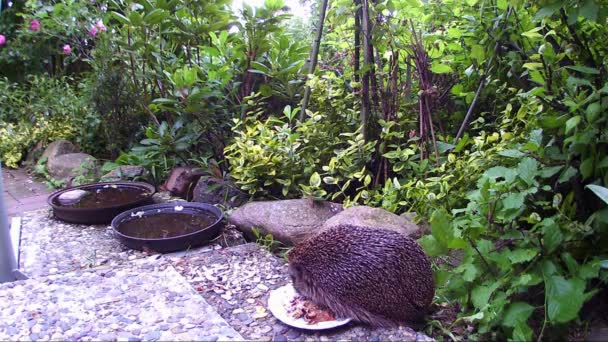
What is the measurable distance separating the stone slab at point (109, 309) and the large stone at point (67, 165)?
205cm

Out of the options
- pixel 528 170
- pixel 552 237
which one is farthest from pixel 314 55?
pixel 552 237

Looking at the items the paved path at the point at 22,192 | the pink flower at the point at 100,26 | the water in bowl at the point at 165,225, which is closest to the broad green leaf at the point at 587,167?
the water in bowl at the point at 165,225

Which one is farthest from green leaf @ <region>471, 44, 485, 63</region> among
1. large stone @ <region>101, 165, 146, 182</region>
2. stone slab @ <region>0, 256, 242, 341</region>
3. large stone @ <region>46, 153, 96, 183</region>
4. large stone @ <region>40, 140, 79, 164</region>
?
large stone @ <region>40, 140, 79, 164</region>

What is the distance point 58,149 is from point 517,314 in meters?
4.54

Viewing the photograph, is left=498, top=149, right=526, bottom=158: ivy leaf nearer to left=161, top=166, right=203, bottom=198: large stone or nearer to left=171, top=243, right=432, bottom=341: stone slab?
left=171, top=243, right=432, bottom=341: stone slab

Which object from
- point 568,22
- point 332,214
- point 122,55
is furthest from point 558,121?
point 122,55

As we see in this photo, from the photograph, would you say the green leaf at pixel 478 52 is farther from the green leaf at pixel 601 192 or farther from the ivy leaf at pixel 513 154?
the green leaf at pixel 601 192

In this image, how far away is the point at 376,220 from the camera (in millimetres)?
2418

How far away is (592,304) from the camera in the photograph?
191 centimetres

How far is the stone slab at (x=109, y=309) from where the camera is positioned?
188cm

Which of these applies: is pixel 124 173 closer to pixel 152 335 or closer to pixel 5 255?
pixel 5 255

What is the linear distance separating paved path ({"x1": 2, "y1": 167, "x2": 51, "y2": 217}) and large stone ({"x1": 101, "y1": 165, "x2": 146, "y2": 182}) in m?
0.53

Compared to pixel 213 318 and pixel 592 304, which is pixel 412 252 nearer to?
pixel 592 304

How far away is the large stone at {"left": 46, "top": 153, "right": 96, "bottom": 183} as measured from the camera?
14.0 feet
